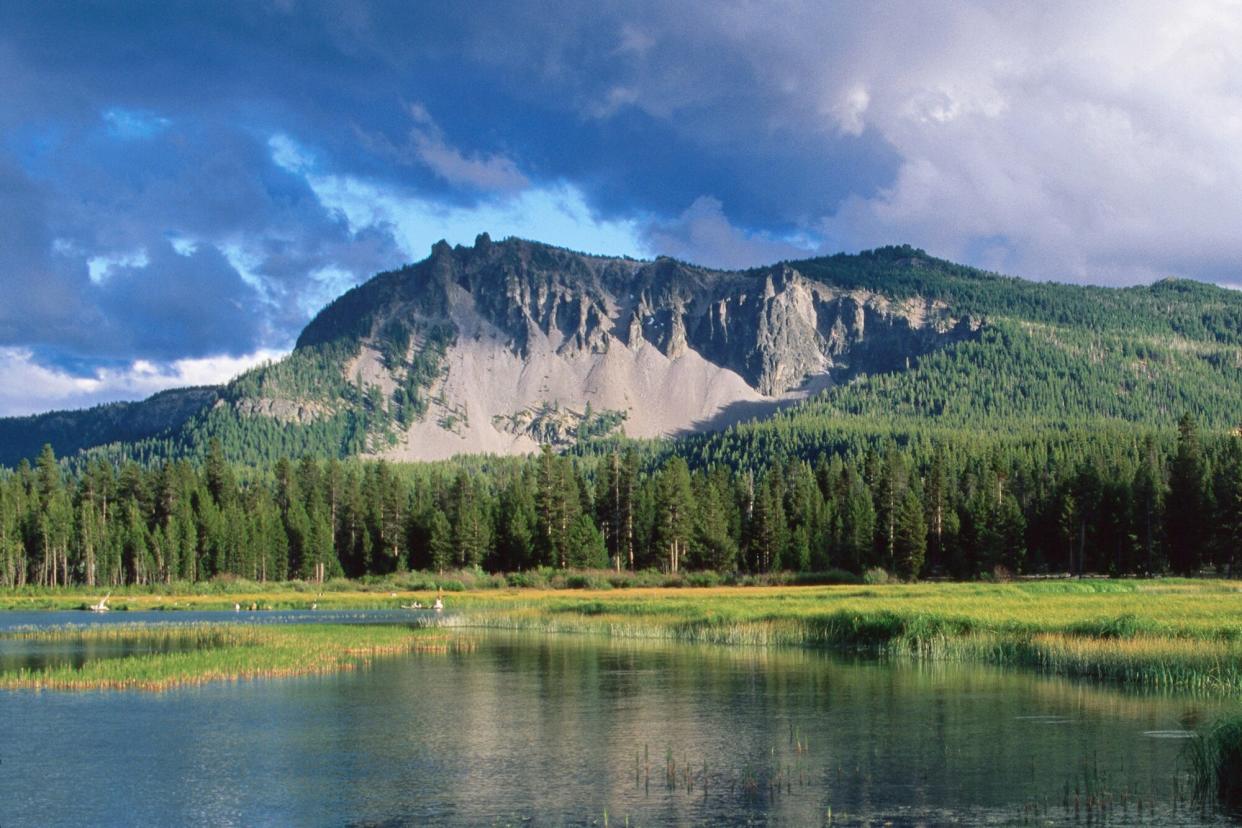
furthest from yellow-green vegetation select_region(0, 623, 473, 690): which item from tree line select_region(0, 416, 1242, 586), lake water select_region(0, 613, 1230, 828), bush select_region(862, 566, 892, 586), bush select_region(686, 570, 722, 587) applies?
tree line select_region(0, 416, 1242, 586)

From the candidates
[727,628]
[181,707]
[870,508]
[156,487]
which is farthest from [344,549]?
[181,707]

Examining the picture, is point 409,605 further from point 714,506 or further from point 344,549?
point 344,549

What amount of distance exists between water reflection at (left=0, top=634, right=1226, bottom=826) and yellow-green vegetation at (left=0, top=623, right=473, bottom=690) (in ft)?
10.6

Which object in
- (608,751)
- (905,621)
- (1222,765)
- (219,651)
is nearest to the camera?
(1222,765)

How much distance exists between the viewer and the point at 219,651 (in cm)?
6131

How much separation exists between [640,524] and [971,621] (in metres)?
87.6

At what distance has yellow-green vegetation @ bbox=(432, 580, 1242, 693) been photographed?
49844 millimetres

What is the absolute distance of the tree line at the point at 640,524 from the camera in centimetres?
12638

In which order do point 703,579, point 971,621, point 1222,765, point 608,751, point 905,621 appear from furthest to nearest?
1. point 703,579
2. point 905,621
3. point 971,621
4. point 608,751
5. point 1222,765

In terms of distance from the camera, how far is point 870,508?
5379 inches

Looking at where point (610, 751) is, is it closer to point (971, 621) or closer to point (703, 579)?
point (971, 621)

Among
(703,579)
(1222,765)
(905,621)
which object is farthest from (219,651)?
(703,579)

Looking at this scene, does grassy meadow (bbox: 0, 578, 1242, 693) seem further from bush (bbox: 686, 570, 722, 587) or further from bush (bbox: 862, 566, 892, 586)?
bush (bbox: 862, 566, 892, 586)

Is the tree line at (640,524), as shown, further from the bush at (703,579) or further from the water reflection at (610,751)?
the water reflection at (610,751)
